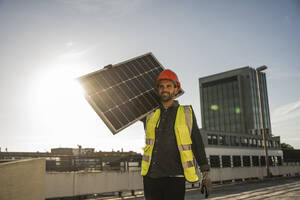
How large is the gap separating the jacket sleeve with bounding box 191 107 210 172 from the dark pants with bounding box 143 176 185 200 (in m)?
0.31

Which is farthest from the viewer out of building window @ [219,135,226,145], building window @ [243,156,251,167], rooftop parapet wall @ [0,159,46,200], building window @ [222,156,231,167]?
building window @ [243,156,251,167]

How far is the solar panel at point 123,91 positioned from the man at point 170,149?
385cm

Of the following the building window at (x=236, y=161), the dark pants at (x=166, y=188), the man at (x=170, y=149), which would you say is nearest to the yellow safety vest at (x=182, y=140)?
the man at (x=170, y=149)

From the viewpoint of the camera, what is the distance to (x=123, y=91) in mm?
9078

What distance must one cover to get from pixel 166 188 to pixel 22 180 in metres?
4.37

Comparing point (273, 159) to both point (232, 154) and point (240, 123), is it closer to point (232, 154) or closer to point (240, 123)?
point (232, 154)

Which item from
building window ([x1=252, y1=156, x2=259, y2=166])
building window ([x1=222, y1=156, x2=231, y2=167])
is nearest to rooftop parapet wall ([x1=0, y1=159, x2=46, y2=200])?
building window ([x1=222, y1=156, x2=231, y2=167])

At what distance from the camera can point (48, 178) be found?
12.3 m

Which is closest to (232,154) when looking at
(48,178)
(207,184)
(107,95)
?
(48,178)

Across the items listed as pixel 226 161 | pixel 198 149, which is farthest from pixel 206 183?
pixel 226 161

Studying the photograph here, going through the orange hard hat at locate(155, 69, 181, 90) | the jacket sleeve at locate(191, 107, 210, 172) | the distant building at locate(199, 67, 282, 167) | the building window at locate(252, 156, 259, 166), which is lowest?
the building window at locate(252, 156, 259, 166)

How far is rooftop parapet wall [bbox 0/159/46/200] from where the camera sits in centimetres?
593

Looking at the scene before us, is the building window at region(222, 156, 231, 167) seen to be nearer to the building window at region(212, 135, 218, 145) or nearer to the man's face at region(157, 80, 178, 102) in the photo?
the building window at region(212, 135, 218, 145)

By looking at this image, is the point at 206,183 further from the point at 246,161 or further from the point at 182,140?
the point at 246,161
